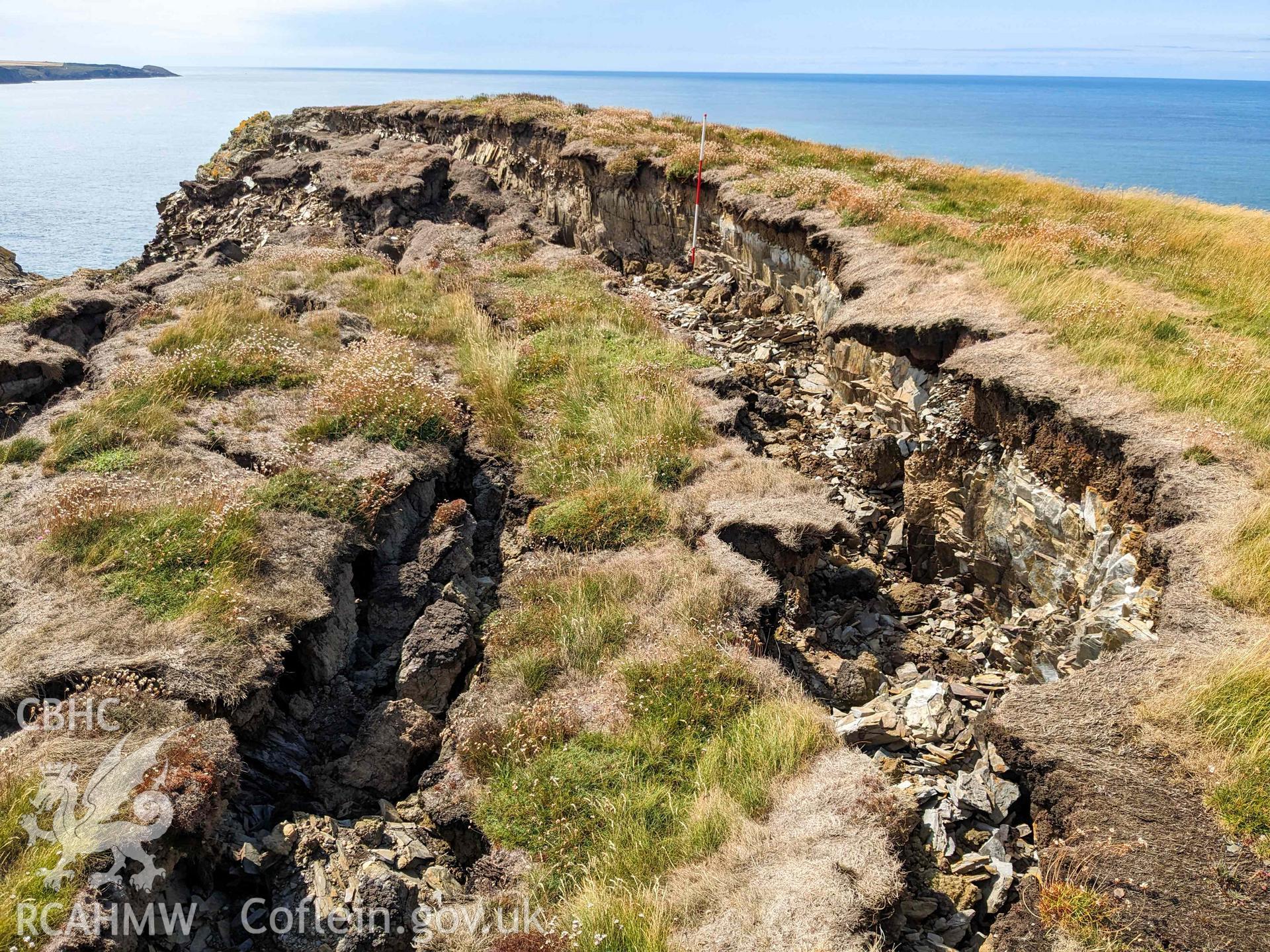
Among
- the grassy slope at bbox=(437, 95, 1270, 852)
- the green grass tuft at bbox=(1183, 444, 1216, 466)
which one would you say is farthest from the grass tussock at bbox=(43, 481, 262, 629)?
the green grass tuft at bbox=(1183, 444, 1216, 466)

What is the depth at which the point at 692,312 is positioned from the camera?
18.7 metres

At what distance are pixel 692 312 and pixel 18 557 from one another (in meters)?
14.4

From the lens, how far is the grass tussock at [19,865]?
4.45 meters

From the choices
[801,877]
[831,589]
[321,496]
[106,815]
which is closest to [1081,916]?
[801,877]

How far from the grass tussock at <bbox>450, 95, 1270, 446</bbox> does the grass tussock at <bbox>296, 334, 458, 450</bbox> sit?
919cm

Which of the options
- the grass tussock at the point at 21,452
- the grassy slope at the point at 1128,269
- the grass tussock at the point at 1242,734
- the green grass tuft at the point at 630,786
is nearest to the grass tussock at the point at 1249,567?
the grassy slope at the point at 1128,269

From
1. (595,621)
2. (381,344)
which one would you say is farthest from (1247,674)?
(381,344)

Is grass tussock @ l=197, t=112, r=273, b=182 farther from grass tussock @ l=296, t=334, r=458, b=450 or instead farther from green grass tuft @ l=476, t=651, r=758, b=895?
green grass tuft @ l=476, t=651, r=758, b=895

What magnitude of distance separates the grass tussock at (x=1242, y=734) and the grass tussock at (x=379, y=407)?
9421 mm

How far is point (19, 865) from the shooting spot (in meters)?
4.79

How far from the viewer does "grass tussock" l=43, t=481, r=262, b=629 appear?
7.30 meters

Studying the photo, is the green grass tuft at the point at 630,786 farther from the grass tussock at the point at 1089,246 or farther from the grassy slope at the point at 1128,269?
the grass tussock at the point at 1089,246

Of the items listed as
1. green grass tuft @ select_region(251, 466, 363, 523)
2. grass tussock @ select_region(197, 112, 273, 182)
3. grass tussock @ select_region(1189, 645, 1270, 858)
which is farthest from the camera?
grass tussock @ select_region(197, 112, 273, 182)

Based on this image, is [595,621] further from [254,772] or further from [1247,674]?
[1247,674]
